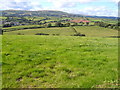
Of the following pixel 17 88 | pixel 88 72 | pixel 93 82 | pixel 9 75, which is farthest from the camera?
pixel 88 72

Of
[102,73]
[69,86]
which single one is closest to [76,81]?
[69,86]

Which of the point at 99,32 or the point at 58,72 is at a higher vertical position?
the point at 99,32

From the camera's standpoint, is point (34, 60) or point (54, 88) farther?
point (34, 60)

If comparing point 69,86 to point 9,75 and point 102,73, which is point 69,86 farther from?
point 9,75

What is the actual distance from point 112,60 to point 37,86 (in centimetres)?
768

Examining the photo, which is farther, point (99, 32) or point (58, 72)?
point (99, 32)

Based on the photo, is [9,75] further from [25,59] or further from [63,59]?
[63,59]

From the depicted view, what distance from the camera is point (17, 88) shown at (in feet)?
24.8

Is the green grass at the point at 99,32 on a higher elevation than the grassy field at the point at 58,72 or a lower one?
higher

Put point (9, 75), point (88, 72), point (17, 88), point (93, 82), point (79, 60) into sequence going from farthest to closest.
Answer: point (79, 60) < point (88, 72) < point (9, 75) < point (93, 82) < point (17, 88)

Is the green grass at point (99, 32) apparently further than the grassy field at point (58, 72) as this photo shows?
Yes

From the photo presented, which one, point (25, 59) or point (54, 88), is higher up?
point (25, 59)

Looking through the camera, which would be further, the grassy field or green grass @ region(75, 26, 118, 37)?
green grass @ region(75, 26, 118, 37)

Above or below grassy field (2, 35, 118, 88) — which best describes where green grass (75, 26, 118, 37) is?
above
